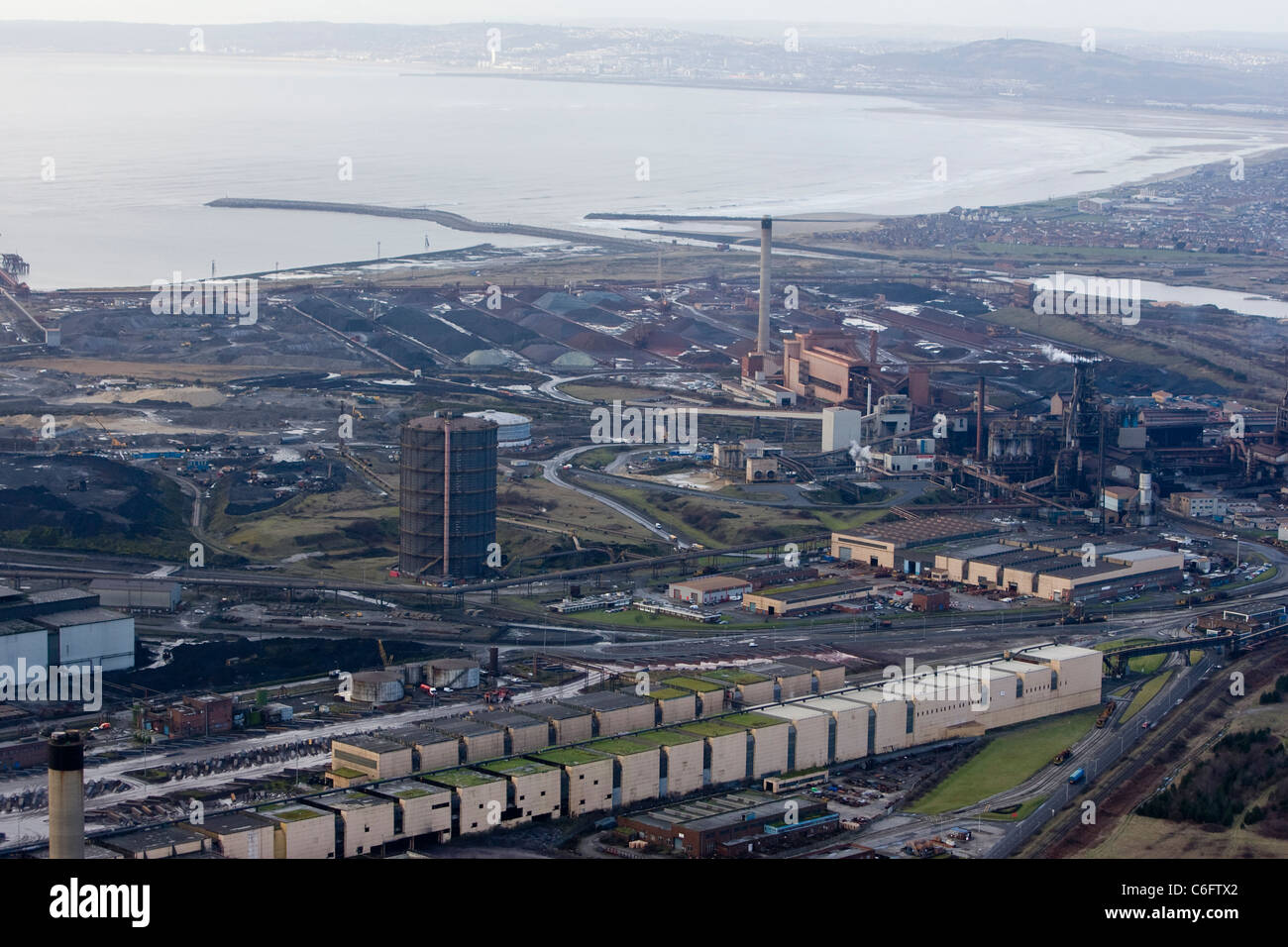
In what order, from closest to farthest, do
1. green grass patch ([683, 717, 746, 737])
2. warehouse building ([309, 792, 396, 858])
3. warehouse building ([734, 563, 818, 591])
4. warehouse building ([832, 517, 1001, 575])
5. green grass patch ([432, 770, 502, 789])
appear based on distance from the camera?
warehouse building ([309, 792, 396, 858]) < green grass patch ([432, 770, 502, 789]) < green grass patch ([683, 717, 746, 737]) < warehouse building ([734, 563, 818, 591]) < warehouse building ([832, 517, 1001, 575])

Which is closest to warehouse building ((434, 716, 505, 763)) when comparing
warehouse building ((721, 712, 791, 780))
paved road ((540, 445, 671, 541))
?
warehouse building ((721, 712, 791, 780))

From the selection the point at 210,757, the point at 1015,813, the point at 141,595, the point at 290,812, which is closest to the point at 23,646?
the point at 141,595

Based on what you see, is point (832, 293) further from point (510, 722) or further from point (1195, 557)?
point (510, 722)

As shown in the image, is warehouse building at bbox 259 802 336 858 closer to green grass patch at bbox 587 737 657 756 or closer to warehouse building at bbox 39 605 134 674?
green grass patch at bbox 587 737 657 756

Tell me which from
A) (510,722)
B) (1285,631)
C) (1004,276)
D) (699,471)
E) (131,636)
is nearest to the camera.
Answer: (510,722)
